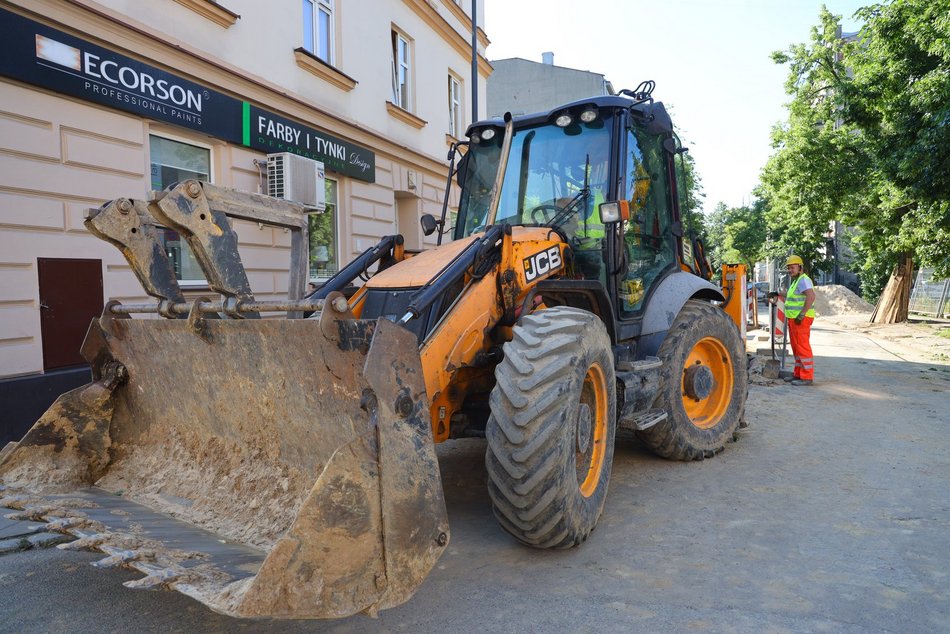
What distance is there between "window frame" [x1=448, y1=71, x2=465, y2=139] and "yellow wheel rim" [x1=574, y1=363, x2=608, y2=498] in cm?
1153

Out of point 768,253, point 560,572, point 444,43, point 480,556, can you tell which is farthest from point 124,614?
point 768,253

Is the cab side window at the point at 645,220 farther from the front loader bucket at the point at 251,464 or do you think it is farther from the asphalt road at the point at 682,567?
the front loader bucket at the point at 251,464

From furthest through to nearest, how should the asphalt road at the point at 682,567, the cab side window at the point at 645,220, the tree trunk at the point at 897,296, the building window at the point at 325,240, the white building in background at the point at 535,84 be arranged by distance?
the white building in background at the point at 535,84, the tree trunk at the point at 897,296, the building window at the point at 325,240, the cab side window at the point at 645,220, the asphalt road at the point at 682,567

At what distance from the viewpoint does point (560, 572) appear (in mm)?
3211

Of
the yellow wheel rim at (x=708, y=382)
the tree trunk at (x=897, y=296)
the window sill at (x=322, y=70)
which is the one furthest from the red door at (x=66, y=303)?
the tree trunk at (x=897, y=296)

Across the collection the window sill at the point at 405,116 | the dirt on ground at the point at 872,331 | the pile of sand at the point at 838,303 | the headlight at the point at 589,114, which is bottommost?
the dirt on ground at the point at 872,331

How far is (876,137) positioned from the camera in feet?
48.2

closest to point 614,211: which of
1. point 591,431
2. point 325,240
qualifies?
point 591,431

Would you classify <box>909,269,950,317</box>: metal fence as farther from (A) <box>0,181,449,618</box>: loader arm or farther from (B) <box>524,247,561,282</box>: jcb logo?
(A) <box>0,181,449,618</box>: loader arm

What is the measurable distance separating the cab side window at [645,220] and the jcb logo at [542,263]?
0.66m

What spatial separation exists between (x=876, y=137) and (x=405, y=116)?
1068 centimetres

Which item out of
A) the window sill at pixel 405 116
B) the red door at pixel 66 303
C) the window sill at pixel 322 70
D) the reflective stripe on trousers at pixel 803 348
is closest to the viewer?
the red door at pixel 66 303

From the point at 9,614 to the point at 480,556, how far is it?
2164 mm

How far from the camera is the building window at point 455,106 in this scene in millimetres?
14617
